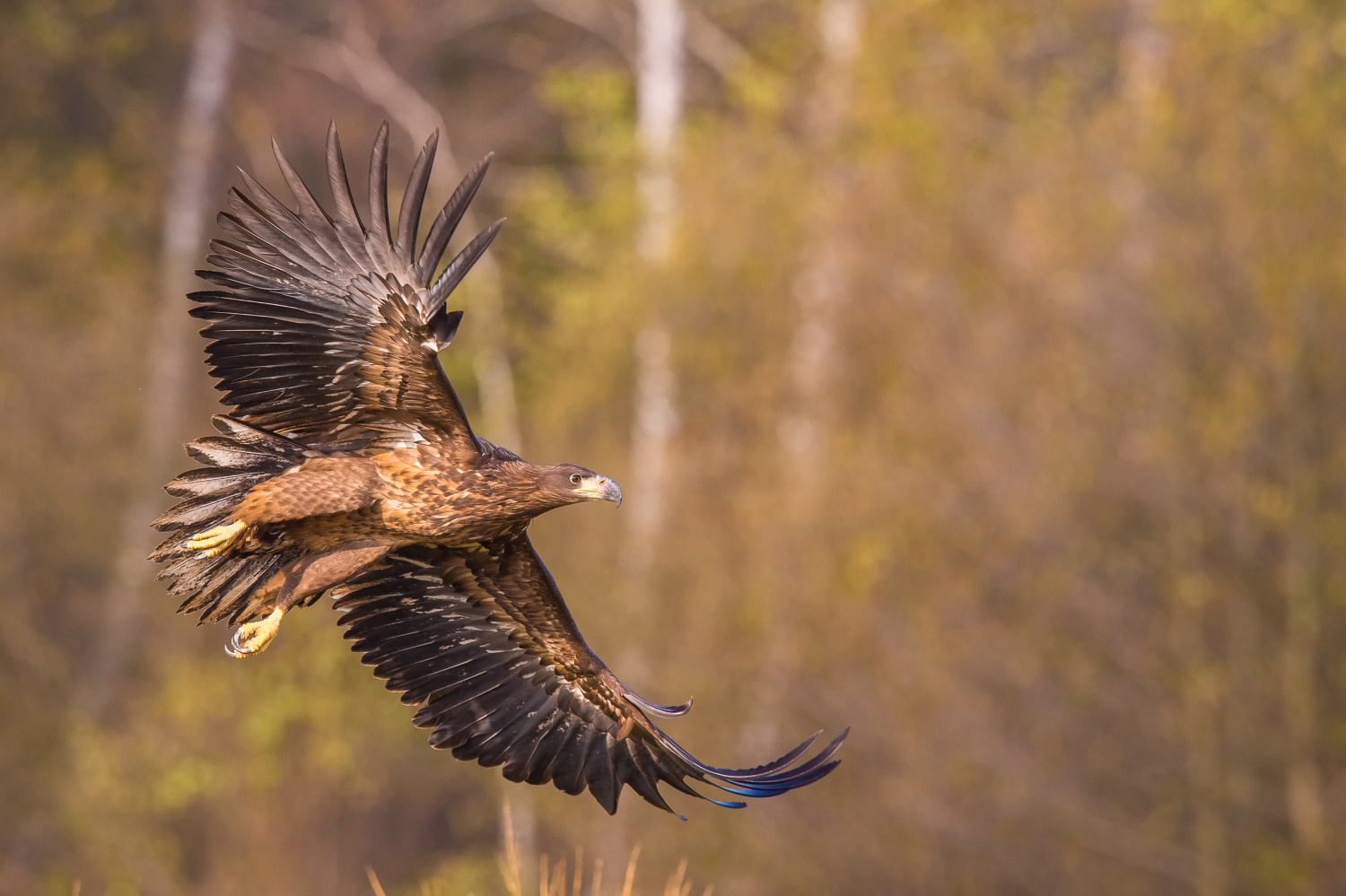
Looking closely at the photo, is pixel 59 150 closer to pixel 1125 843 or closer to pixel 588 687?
pixel 1125 843

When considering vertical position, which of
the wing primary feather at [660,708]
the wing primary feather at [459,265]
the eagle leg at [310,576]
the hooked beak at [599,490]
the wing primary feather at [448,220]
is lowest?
the wing primary feather at [660,708]

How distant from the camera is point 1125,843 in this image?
13594 millimetres

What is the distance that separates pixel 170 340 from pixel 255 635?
609 inches

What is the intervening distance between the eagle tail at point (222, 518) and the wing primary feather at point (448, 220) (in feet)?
2.55

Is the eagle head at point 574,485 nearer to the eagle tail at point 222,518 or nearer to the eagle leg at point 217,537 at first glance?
the eagle tail at point 222,518

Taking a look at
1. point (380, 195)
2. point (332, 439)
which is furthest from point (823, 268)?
point (380, 195)

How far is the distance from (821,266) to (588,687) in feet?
36.7

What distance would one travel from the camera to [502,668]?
7832 millimetres

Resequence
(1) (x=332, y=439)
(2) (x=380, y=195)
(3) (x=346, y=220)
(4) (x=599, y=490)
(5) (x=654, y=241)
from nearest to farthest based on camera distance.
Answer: (2) (x=380, y=195) < (3) (x=346, y=220) < (4) (x=599, y=490) < (1) (x=332, y=439) < (5) (x=654, y=241)

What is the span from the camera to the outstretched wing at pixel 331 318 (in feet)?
21.7

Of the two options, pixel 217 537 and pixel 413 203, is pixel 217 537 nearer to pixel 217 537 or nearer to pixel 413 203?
pixel 217 537

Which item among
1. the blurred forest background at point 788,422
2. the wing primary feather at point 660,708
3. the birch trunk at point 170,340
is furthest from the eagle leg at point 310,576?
the birch trunk at point 170,340

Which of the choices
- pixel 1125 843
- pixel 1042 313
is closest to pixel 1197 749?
pixel 1125 843

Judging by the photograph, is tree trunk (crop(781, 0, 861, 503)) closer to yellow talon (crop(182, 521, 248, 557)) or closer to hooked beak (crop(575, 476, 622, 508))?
hooked beak (crop(575, 476, 622, 508))
